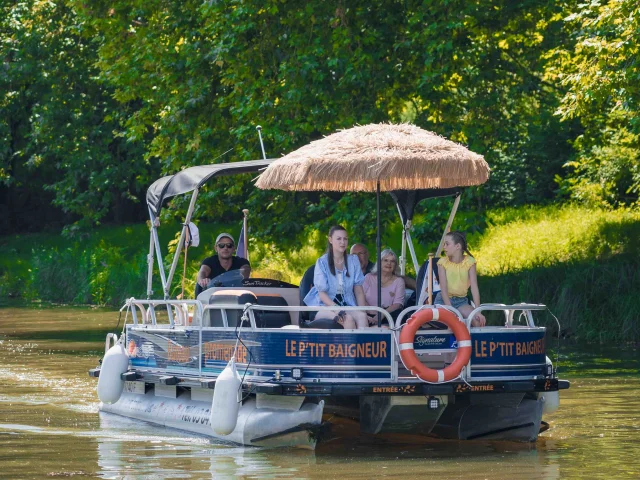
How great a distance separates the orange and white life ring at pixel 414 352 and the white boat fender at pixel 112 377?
14.2ft

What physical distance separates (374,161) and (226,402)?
8.34ft

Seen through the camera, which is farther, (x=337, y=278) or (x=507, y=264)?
(x=507, y=264)

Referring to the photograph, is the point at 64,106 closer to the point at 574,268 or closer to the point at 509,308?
the point at 574,268

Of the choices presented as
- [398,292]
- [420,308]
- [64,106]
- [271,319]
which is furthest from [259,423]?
[64,106]

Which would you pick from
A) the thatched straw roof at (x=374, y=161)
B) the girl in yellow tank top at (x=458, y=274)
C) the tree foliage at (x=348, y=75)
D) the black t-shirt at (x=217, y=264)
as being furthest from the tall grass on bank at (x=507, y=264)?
the girl in yellow tank top at (x=458, y=274)

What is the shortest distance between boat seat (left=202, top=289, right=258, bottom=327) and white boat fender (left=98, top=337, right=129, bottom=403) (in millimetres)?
1792

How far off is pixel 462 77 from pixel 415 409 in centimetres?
1292

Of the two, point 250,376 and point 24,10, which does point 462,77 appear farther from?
point 24,10

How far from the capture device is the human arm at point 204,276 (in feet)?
50.0

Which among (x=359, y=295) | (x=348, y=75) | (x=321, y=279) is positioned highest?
(x=348, y=75)

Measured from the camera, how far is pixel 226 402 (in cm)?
1207

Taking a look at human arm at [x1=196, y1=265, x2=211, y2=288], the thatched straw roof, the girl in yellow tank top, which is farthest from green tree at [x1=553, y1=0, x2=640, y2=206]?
human arm at [x1=196, y1=265, x2=211, y2=288]

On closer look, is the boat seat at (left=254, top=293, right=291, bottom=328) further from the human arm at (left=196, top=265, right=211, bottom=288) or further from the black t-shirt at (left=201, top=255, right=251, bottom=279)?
the black t-shirt at (left=201, top=255, right=251, bottom=279)

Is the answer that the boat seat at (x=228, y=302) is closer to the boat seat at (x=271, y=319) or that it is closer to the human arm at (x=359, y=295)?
the boat seat at (x=271, y=319)
